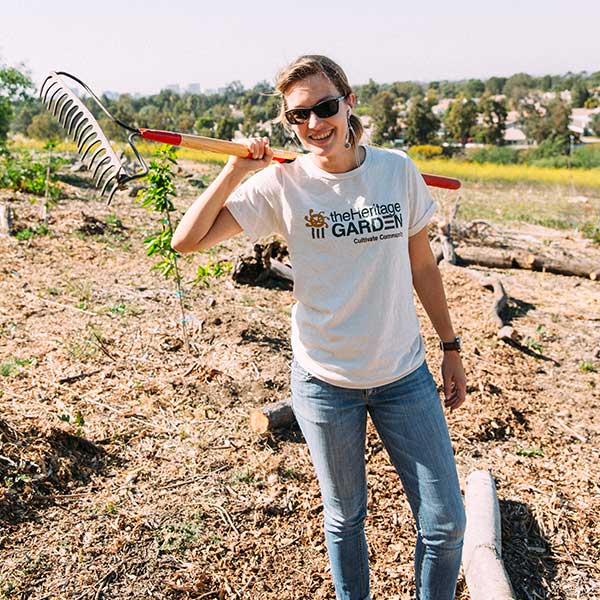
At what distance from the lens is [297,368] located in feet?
7.17

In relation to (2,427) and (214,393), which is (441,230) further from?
(2,427)

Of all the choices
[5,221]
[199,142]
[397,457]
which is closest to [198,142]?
[199,142]

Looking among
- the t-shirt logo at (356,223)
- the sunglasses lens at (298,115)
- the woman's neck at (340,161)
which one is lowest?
the t-shirt logo at (356,223)

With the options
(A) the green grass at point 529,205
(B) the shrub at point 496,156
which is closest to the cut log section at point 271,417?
(A) the green grass at point 529,205

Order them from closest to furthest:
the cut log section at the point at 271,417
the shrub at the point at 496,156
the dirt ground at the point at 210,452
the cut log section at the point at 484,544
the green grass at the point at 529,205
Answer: the cut log section at the point at 484,544 < the dirt ground at the point at 210,452 < the cut log section at the point at 271,417 < the green grass at the point at 529,205 < the shrub at the point at 496,156

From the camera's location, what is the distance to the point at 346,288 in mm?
2043

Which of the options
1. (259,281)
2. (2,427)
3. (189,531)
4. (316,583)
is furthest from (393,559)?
(259,281)

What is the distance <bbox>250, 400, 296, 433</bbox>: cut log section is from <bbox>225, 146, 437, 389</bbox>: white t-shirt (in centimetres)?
193

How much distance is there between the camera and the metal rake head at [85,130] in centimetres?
217

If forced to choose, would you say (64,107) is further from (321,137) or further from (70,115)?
(321,137)

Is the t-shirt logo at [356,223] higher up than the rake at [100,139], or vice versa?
the rake at [100,139]

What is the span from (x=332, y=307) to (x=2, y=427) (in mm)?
2354

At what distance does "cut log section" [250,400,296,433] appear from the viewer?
13.1 ft

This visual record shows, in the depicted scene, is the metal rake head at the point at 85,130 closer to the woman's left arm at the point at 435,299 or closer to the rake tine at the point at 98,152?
the rake tine at the point at 98,152
